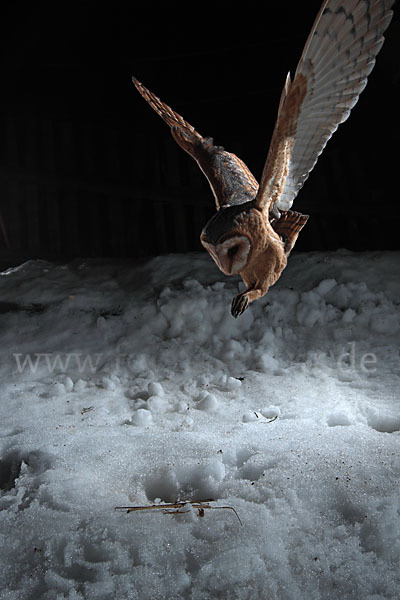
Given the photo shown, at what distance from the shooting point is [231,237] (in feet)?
3.65

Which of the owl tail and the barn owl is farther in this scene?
the owl tail

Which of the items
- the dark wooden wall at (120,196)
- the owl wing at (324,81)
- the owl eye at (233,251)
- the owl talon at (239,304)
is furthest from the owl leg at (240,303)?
the dark wooden wall at (120,196)

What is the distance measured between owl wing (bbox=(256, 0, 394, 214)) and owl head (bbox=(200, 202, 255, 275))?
72 millimetres

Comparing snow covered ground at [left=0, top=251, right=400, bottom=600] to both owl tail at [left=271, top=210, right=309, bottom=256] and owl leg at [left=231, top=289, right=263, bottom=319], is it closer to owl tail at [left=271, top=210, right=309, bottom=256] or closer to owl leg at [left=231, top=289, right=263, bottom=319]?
owl leg at [left=231, top=289, right=263, bottom=319]

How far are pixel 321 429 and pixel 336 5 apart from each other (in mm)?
1127

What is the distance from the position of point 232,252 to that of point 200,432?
2.05 feet

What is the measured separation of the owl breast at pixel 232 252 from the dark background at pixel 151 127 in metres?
1.85

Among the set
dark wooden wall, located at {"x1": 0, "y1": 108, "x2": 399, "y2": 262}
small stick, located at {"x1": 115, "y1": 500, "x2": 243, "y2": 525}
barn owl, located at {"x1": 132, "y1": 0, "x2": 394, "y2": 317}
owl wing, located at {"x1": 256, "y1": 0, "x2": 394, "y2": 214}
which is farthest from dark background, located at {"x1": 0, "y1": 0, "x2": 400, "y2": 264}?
small stick, located at {"x1": 115, "y1": 500, "x2": 243, "y2": 525}

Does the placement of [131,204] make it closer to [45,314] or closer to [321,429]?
[45,314]

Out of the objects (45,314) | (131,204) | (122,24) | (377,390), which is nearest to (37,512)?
(377,390)

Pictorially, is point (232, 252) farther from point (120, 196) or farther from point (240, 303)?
point (120, 196)

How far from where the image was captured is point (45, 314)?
2426 millimetres

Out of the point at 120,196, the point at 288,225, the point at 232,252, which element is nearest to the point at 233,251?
the point at 232,252

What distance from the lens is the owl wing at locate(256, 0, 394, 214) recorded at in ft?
3.20
